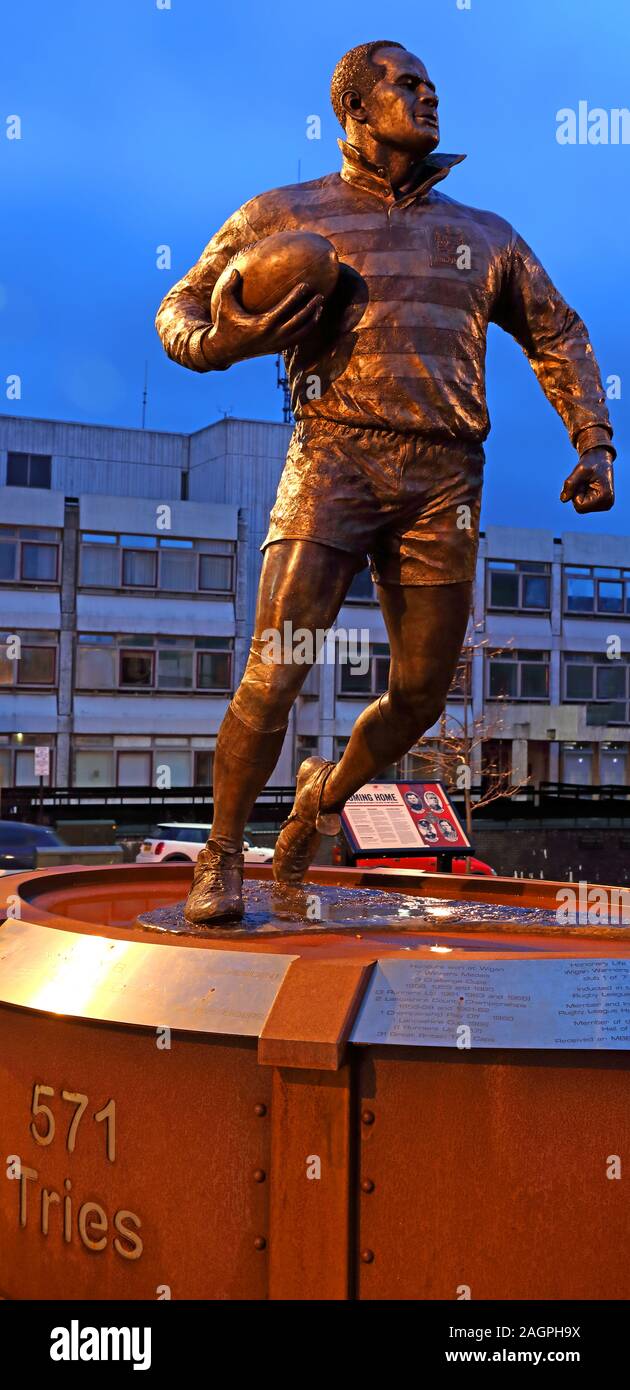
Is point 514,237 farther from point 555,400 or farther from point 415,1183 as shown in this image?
point 415,1183

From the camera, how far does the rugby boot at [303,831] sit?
4664 mm

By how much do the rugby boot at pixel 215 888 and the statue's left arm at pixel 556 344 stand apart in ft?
4.86

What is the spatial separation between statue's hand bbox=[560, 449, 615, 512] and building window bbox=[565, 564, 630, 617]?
37.0 meters

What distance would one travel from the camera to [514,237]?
4.20 meters

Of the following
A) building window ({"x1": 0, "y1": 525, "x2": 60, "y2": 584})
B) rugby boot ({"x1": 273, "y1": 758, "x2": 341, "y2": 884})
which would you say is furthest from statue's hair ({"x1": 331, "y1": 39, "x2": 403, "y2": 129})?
building window ({"x1": 0, "y1": 525, "x2": 60, "y2": 584})

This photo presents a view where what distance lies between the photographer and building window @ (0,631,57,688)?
3444 centimetres

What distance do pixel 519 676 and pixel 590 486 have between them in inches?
1415

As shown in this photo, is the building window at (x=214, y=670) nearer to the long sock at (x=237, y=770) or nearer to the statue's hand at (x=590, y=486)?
the long sock at (x=237, y=770)

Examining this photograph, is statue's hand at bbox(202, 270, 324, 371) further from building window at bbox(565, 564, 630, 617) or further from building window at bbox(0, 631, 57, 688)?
building window at bbox(565, 564, 630, 617)

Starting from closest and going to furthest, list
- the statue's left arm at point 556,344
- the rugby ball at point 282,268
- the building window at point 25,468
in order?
the rugby ball at point 282,268, the statue's left arm at point 556,344, the building window at point 25,468

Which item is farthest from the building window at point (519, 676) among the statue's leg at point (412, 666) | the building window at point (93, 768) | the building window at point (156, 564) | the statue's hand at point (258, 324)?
the statue's hand at point (258, 324)

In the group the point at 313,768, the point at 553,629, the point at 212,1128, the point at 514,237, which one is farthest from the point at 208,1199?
the point at 553,629

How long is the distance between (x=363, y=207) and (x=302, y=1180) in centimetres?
277

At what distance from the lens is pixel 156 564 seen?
36.5 meters
